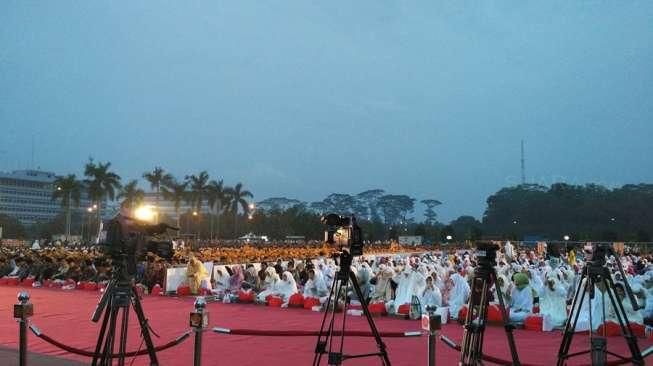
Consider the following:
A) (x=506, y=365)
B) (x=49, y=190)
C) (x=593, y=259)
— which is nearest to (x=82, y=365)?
(x=506, y=365)

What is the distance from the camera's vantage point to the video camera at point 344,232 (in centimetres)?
561

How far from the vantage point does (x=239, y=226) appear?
8275cm

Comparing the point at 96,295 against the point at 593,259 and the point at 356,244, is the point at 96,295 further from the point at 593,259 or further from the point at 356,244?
the point at 593,259

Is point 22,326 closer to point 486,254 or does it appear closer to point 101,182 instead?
point 486,254

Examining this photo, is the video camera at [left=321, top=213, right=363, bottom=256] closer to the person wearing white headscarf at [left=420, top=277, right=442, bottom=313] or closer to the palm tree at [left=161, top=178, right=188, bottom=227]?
the person wearing white headscarf at [left=420, top=277, right=442, bottom=313]

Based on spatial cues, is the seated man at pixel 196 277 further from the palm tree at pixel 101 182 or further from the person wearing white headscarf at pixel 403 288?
the palm tree at pixel 101 182

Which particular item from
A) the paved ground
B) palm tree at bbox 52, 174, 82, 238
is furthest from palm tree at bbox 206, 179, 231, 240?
the paved ground

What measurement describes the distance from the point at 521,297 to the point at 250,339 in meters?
6.33

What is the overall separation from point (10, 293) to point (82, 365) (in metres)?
12.0

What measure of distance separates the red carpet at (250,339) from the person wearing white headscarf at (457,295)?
45.1 inches

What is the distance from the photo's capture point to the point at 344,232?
5.68 metres

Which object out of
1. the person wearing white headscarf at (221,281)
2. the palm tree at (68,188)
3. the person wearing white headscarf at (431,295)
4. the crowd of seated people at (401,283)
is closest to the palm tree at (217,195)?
the palm tree at (68,188)

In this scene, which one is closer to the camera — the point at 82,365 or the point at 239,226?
the point at 82,365

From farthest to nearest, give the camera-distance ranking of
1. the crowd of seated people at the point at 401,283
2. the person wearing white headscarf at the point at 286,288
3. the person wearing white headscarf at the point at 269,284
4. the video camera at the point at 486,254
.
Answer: the person wearing white headscarf at the point at 269,284, the person wearing white headscarf at the point at 286,288, the crowd of seated people at the point at 401,283, the video camera at the point at 486,254
